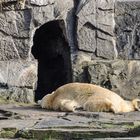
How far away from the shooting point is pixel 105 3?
11.8 m

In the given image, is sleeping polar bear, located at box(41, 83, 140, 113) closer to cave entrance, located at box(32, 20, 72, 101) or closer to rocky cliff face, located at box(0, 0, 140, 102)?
rocky cliff face, located at box(0, 0, 140, 102)

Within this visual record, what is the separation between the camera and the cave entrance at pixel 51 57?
1223cm

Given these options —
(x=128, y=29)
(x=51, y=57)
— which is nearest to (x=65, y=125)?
(x=128, y=29)

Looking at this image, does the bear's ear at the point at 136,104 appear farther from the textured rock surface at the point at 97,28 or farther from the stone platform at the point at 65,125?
the textured rock surface at the point at 97,28

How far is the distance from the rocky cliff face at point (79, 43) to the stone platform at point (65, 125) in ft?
6.33

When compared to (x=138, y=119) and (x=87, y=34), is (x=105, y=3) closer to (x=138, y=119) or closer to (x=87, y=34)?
(x=87, y=34)

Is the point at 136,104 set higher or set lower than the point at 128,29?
lower

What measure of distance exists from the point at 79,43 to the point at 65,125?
496 cm

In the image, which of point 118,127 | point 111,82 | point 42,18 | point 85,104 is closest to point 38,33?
point 42,18

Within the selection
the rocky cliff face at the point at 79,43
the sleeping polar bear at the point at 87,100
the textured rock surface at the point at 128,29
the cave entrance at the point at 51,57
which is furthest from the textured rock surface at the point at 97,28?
the sleeping polar bear at the point at 87,100

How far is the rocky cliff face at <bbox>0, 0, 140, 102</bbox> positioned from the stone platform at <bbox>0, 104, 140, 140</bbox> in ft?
6.33

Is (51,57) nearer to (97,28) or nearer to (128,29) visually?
(97,28)

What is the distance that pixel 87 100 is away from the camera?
8922mm

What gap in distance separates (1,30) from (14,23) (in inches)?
11.7
